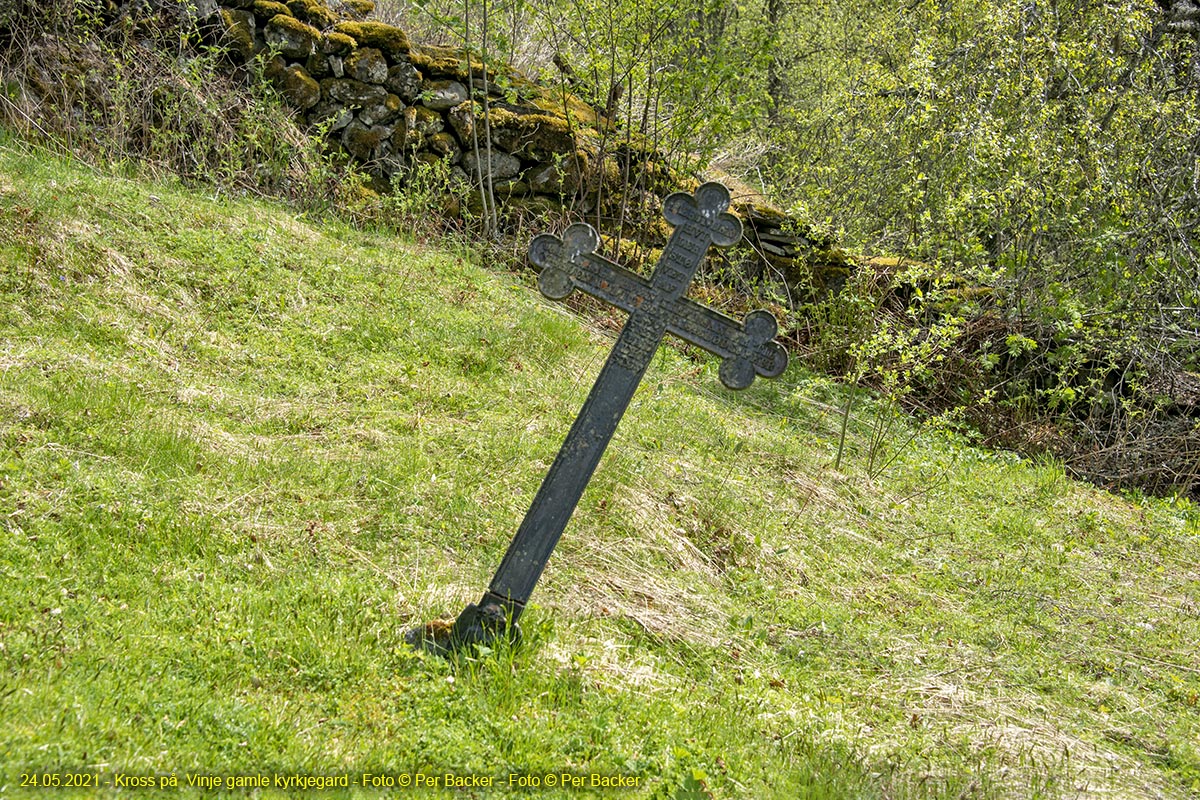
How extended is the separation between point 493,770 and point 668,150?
6959mm

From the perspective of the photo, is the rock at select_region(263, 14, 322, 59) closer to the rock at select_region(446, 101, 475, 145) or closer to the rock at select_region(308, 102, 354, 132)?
the rock at select_region(308, 102, 354, 132)

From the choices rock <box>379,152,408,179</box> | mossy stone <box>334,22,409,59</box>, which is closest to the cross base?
rock <box>379,152,408,179</box>

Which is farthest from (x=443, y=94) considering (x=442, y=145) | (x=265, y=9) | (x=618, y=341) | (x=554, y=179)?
Answer: (x=618, y=341)

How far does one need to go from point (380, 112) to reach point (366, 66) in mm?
439

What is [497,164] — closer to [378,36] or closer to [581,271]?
[378,36]

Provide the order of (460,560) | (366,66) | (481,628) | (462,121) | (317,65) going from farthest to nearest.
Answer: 1. (462,121)
2. (366,66)
3. (317,65)
4. (460,560)
5. (481,628)

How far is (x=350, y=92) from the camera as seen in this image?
8.81 metres

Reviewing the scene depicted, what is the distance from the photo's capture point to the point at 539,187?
9.23 meters

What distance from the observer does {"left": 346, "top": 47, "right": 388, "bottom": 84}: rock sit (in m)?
8.82

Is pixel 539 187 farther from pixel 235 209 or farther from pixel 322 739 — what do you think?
pixel 322 739

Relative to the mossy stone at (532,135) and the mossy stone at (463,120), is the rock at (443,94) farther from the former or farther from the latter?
the mossy stone at (532,135)

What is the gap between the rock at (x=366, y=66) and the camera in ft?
28.9

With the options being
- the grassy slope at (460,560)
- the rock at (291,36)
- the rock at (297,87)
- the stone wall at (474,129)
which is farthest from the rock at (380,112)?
the grassy slope at (460,560)

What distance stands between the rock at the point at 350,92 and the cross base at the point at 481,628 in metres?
6.65
